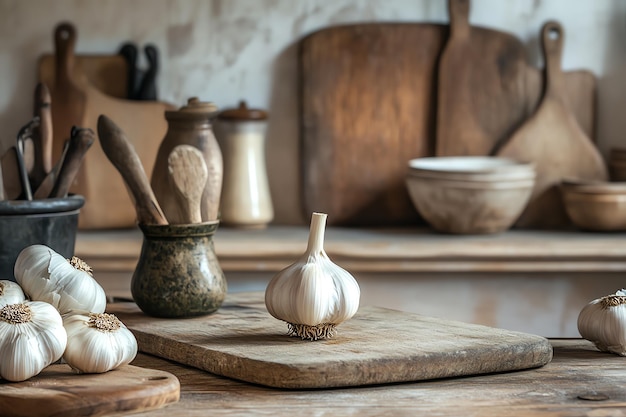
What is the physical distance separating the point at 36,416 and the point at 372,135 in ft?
4.91

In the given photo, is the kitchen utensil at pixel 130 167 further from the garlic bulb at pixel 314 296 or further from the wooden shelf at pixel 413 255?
the wooden shelf at pixel 413 255

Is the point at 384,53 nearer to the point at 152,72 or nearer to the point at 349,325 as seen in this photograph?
the point at 152,72

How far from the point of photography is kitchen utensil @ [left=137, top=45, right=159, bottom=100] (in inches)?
85.4

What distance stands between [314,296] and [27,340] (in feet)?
1.00

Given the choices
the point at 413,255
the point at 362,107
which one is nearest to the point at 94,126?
the point at 362,107

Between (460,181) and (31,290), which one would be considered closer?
(31,290)

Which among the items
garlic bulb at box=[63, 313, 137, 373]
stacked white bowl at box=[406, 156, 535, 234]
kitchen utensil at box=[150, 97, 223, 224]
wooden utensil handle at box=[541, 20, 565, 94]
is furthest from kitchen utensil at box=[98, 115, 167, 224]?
wooden utensil handle at box=[541, 20, 565, 94]

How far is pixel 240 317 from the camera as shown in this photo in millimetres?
1202

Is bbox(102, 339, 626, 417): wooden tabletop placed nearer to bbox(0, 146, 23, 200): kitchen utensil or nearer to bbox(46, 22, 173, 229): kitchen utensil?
bbox(0, 146, 23, 200): kitchen utensil

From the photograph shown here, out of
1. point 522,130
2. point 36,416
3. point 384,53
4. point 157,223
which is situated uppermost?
point 384,53

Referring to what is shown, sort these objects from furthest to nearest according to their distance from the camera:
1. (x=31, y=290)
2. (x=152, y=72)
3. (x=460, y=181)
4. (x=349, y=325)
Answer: (x=152, y=72), (x=460, y=181), (x=349, y=325), (x=31, y=290)

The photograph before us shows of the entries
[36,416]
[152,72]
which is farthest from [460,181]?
[36,416]

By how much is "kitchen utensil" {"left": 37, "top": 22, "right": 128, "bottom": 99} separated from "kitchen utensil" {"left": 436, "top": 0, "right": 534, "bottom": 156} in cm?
74

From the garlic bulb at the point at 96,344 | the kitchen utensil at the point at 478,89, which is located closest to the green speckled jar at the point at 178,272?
the garlic bulb at the point at 96,344
